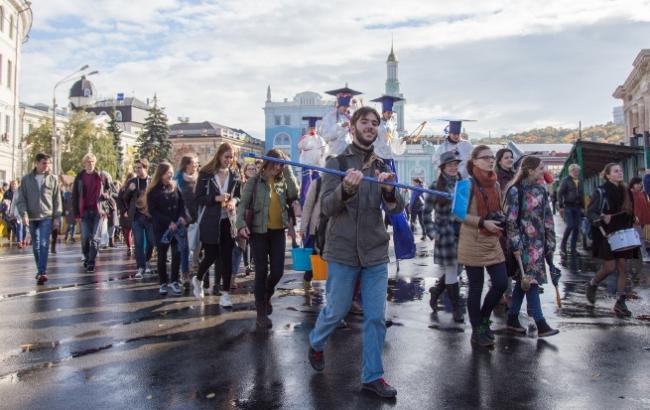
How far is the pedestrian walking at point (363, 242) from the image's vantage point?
4398 mm

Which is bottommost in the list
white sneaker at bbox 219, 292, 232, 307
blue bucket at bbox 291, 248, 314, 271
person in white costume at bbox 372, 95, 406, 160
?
white sneaker at bbox 219, 292, 232, 307

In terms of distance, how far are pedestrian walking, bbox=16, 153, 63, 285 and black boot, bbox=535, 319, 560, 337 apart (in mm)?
7446

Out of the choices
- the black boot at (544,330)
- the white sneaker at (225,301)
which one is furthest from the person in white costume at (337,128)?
the black boot at (544,330)

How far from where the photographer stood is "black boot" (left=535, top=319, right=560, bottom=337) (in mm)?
6066

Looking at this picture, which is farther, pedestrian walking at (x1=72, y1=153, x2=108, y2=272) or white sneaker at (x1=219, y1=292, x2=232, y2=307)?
pedestrian walking at (x1=72, y1=153, x2=108, y2=272)

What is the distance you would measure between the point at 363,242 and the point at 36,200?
283 inches

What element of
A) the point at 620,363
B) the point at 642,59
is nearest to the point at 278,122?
the point at 642,59

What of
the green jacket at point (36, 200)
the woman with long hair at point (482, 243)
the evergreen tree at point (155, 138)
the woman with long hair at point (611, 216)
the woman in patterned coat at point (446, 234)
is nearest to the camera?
the woman with long hair at point (482, 243)

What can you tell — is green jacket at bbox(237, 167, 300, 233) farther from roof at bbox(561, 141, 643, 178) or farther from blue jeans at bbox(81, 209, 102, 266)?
roof at bbox(561, 141, 643, 178)

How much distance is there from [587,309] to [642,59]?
4309cm

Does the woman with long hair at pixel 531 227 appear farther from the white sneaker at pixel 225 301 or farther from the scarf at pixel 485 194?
the white sneaker at pixel 225 301

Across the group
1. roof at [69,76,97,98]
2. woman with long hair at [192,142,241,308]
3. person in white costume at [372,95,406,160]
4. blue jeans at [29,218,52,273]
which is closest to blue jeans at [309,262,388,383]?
woman with long hair at [192,142,241,308]

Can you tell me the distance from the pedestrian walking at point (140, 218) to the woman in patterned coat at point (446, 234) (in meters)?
5.08

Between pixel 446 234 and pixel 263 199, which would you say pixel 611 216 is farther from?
pixel 263 199
